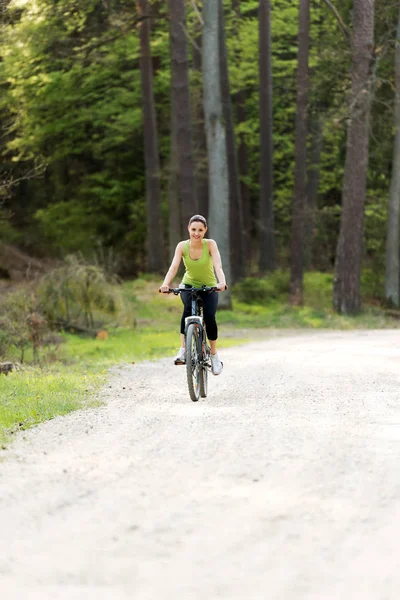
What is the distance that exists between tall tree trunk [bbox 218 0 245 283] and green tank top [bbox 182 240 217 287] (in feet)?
75.0

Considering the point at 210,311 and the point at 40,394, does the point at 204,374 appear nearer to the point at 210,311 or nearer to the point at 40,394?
the point at 210,311

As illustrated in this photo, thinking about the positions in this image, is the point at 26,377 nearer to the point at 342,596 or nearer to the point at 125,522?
the point at 125,522

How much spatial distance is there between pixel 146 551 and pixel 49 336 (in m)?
13.5

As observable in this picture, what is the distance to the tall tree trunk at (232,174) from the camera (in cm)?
3278

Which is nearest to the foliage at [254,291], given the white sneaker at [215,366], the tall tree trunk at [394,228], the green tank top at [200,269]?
the tall tree trunk at [394,228]

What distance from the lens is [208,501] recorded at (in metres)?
6.04

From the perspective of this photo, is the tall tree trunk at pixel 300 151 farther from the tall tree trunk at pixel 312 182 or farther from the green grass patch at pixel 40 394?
the green grass patch at pixel 40 394

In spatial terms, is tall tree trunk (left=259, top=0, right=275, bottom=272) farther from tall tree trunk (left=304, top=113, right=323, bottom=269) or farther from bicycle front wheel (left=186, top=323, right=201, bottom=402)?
bicycle front wheel (left=186, top=323, right=201, bottom=402)

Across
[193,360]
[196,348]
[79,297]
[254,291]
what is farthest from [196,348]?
[254,291]

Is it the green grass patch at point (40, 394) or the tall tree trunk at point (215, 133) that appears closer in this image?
the green grass patch at point (40, 394)

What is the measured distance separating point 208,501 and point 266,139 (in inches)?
1144

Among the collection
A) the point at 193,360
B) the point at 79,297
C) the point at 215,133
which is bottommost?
the point at 193,360

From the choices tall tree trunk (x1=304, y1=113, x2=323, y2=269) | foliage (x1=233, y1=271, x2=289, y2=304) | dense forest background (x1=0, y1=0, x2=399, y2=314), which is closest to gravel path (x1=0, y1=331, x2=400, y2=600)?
foliage (x1=233, y1=271, x2=289, y2=304)

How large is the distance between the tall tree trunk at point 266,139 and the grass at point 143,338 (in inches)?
68.6
